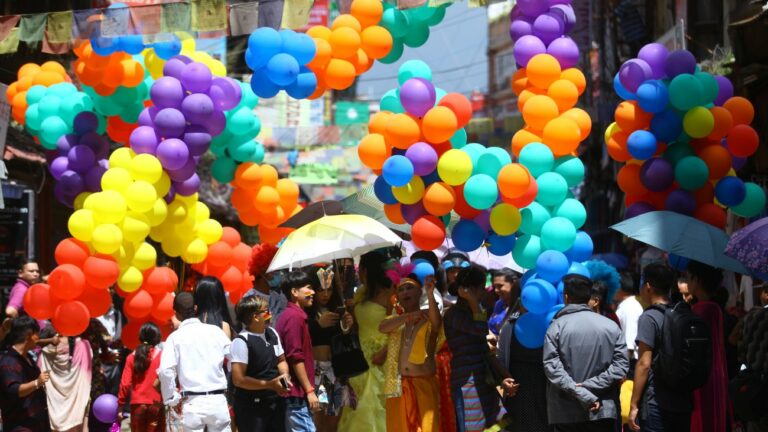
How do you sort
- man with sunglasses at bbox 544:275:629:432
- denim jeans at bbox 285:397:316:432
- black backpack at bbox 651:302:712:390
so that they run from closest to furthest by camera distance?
black backpack at bbox 651:302:712:390, man with sunglasses at bbox 544:275:629:432, denim jeans at bbox 285:397:316:432

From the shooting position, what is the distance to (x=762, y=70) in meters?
13.9

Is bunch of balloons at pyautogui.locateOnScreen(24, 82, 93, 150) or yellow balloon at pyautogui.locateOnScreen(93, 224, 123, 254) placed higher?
bunch of balloons at pyautogui.locateOnScreen(24, 82, 93, 150)

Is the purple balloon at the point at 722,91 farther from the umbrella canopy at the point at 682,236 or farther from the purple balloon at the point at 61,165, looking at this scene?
the purple balloon at the point at 61,165

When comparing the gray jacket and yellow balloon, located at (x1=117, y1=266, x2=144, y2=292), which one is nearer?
the gray jacket

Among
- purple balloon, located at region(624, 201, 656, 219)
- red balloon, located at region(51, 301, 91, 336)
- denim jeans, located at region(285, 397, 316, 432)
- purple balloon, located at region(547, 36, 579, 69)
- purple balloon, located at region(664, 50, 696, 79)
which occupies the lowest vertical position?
denim jeans, located at region(285, 397, 316, 432)

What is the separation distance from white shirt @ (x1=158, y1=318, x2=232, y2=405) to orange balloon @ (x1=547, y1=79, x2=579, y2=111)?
374 cm

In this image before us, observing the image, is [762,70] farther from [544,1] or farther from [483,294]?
[483,294]

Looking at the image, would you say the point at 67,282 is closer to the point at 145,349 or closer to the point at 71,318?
the point at 71,318

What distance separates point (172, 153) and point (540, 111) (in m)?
3.69

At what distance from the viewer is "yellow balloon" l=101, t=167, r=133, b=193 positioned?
10984mm

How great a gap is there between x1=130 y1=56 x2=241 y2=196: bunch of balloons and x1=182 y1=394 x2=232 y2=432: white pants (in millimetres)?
3361

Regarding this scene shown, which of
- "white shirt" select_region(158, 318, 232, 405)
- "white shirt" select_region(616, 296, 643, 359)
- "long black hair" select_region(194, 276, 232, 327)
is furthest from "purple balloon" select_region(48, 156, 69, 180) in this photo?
"white shirt" select_region(616, 296, 643, 359)

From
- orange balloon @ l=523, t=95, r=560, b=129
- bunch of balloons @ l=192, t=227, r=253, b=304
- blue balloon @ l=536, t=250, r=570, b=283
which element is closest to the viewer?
blue balloon @ l=536, t=250, r=570, b=283

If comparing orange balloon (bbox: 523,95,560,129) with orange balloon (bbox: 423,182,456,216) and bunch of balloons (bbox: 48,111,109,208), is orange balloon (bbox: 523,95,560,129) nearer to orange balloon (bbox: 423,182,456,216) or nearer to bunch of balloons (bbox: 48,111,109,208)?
orange balloon (bbox: 423,182,456,216)
